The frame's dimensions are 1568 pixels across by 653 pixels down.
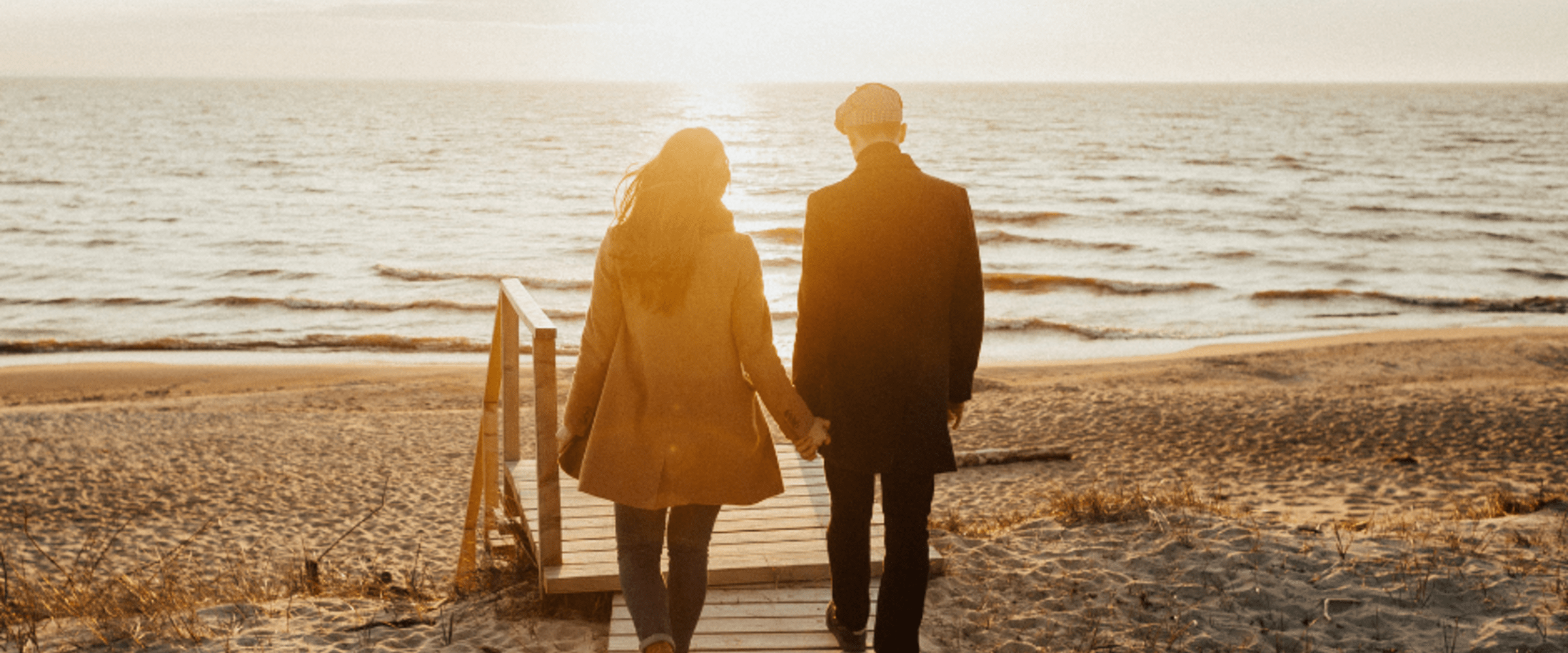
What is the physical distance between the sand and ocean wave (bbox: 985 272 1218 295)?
423cm

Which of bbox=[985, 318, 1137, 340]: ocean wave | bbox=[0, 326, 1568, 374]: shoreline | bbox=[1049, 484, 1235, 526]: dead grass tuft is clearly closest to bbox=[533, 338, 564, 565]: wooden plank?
bbox=[1049, 484, 1235, 526]: dead grass tuft

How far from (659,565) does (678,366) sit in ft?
1.86

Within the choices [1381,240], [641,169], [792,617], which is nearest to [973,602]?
[792,617]

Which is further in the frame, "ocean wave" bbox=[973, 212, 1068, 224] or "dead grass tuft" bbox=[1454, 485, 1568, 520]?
"ocean wave" bbox=[973, 212, 1068, 224]

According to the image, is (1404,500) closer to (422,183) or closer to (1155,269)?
(1155,269)

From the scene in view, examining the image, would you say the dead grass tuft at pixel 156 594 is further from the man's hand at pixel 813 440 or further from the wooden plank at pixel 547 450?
Answer: the man's hand at pixel 813 440

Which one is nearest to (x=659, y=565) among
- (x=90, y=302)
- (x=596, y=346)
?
(x=596, y=346)

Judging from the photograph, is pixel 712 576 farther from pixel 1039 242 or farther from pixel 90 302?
pixel 1039 242

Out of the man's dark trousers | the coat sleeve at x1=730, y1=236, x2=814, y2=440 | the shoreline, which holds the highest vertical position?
the coat sleeve at x1=730, y1=236, x2=814, y2=440

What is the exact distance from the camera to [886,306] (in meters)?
2.85

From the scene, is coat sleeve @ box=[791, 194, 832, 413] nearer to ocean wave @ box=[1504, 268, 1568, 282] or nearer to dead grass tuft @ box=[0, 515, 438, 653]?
dead grass tuft @ box=[0, 515, 438, 653]

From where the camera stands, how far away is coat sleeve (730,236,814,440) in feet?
8.86

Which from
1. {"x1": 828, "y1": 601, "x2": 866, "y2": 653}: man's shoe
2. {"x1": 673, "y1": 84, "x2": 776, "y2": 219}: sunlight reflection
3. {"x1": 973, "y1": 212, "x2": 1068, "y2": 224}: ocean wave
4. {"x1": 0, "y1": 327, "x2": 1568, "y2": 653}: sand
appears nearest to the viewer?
{"x1": 828, "y1": 601, "x2": 866, "y2": 653}: man's shoe

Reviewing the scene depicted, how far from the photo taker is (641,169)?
2592 mm
